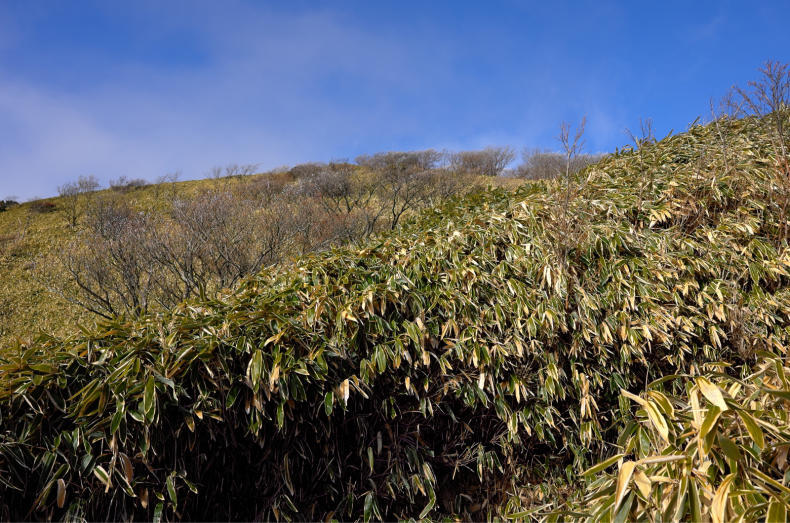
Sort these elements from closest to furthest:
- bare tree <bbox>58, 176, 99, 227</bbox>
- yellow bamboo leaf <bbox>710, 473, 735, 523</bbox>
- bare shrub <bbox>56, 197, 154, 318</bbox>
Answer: yellow bamboo leaf <bbox>710, 473, 735, 523</bbox>
bare shrub <bbox>56, 197, 154, 318</bbox>
bare tree <bbox>58, 176, 99, 227</bbox>

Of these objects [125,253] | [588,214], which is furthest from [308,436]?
[125,253]

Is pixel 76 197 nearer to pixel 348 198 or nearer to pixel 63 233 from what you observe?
pixel 63 233

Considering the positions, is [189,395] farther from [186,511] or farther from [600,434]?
[600,434]

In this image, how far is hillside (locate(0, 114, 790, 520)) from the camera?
159 centimetres

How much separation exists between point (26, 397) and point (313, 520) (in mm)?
1348

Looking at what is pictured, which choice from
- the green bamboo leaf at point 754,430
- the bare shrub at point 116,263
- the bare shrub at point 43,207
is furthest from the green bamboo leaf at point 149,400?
the bare shrub at point 43,207

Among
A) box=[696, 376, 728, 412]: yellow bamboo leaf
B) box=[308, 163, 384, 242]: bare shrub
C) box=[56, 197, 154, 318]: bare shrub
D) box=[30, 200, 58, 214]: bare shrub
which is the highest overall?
box=[30, 200, 58, 214]: bare shrub

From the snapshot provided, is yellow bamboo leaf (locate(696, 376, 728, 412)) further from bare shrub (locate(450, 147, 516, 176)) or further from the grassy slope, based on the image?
bare shrub (locate(450, 147, 516, 176))

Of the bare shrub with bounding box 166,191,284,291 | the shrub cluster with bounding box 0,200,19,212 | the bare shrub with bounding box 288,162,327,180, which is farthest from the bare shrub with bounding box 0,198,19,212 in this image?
the bare shrub with bounding box 166,191,284,291

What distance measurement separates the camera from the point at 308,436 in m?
2.03

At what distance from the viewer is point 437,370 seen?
7.48ft

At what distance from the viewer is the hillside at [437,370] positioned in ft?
5.23

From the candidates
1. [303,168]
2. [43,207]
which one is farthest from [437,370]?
[43,207]

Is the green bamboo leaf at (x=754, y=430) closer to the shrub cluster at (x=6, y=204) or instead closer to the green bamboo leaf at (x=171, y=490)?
the green bamboo leaf at (x=171, y=490)
